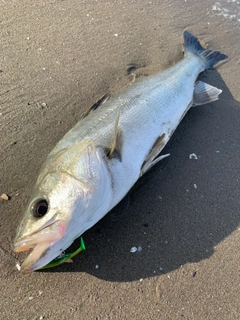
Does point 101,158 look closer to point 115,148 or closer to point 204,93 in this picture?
point 115,148

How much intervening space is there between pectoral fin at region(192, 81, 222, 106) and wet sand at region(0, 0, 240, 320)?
0.61 feet

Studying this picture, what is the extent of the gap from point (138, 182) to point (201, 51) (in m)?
2.48

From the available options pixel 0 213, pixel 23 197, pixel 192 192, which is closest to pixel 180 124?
pixel 192 192

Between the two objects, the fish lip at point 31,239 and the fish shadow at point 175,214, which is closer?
the fish lip at point 31,239

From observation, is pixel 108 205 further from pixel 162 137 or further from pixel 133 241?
pixel 162 137

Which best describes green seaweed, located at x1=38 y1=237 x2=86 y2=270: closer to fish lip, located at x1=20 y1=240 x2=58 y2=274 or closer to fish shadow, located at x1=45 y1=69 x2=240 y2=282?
fish shadow, located at x1=45 y1=69 x2=240 y2=282

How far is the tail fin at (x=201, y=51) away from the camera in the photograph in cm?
458

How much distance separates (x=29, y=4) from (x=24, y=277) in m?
3.97

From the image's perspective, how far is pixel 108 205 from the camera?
2807 millimetres

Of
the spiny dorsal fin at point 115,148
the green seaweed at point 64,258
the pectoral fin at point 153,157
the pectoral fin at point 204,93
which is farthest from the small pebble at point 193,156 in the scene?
the green seaweed at point 64,258

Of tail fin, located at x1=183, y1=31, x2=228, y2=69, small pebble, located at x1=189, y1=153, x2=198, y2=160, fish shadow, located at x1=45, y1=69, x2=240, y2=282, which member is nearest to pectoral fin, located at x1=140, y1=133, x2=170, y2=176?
fish shadow, located at x1=45, y1=69, x2=240, y2=282

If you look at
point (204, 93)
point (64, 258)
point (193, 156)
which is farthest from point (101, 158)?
point (204, 93)

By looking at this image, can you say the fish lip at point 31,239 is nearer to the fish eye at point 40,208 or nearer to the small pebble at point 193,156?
the fish eye at point 40,208

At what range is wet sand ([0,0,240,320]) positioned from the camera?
271 centimetres
